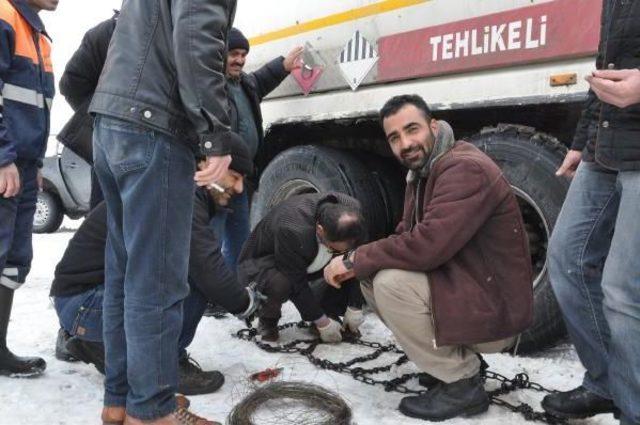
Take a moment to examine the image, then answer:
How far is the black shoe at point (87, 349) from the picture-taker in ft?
7.09

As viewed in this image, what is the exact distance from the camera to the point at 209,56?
1488 millimetres

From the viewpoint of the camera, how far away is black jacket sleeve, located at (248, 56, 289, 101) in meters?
3.46

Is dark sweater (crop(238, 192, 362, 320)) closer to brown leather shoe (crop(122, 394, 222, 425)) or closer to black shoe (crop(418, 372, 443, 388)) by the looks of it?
→ black shoe (crop(418, 372, 443, 388))

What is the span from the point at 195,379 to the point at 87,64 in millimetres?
1475

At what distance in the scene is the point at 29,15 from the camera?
7.45 feet

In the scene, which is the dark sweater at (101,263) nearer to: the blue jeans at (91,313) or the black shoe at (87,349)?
the blue jeans at (91,313)

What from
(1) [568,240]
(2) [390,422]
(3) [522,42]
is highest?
(3) [522,42]

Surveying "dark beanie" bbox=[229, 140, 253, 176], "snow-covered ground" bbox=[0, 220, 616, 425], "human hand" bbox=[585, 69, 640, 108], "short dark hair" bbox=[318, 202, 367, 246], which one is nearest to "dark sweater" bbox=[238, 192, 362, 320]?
"short dark hair" bbox=[318, 202, 367, 246]

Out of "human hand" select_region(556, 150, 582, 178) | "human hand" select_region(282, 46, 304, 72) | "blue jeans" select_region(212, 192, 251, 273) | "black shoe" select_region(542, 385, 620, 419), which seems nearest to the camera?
"black shoe" select_region(542, 385, 620, 419)

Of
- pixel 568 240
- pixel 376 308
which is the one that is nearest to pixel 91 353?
pixel 376 308

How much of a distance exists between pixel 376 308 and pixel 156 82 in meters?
1.19

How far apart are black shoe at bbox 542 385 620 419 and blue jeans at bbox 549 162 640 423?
0.03 m

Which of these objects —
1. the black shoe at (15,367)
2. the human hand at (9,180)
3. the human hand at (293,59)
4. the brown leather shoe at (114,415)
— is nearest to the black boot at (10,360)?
the black shoe at (15,367)

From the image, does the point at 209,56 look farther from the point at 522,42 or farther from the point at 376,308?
the point at 522,42
